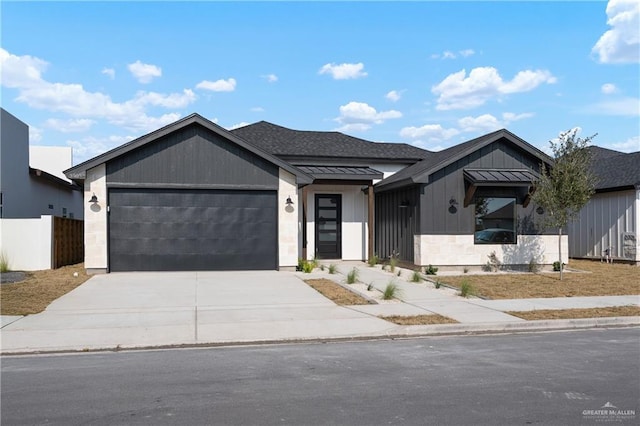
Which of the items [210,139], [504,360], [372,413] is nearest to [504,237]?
[210,139]

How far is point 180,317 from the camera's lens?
10.5 meters

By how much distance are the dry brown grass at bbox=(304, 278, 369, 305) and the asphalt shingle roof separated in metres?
7.64

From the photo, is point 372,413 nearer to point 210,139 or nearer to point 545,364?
point 545,364

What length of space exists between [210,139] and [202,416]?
13791 mm

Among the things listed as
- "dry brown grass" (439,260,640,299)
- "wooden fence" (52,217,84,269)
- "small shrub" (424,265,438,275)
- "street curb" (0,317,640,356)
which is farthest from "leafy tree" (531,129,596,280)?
"wooden fence" (52,217,84,269)

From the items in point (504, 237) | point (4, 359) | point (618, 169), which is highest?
point (618, 169)

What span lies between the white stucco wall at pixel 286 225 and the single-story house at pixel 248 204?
32 mm

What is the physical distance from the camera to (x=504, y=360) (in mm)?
7449

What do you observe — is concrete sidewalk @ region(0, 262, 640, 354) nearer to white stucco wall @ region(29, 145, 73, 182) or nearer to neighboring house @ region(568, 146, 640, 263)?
neighboring house @ region(568, 146, 640, 263)

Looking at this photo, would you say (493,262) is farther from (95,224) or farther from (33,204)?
(33,204)

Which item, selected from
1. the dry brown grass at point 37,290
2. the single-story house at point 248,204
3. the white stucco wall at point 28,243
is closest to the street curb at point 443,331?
the dry brown grass at point 37,290

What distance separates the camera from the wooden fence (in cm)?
1880

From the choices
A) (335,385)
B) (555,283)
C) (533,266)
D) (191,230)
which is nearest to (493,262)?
(533,266)

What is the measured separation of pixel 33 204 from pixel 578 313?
23708 millimetres
